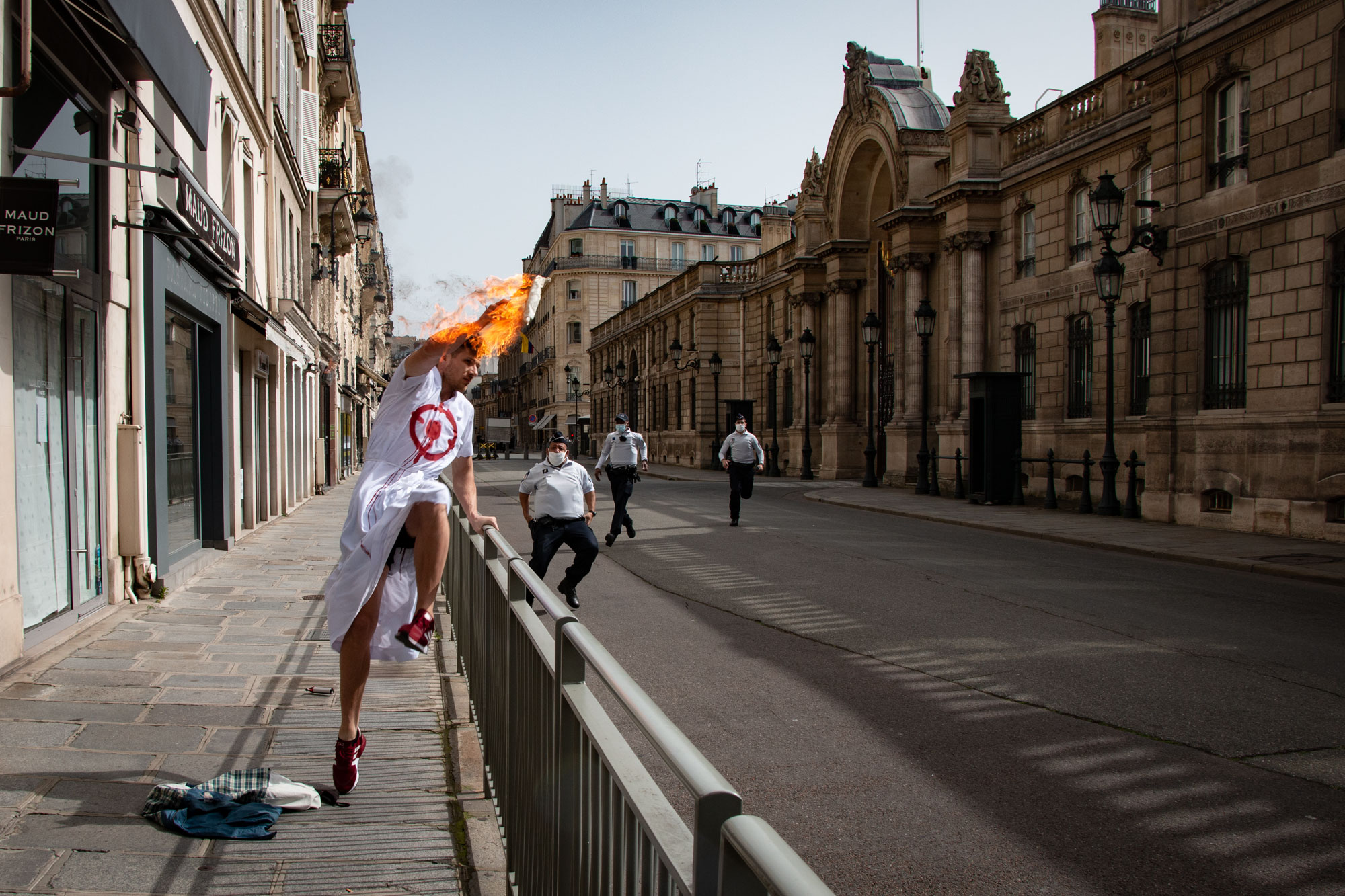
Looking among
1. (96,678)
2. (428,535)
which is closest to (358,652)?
(428,535)

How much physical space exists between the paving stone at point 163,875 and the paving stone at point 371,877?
6 cm

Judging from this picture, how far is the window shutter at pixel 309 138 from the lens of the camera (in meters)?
23.0

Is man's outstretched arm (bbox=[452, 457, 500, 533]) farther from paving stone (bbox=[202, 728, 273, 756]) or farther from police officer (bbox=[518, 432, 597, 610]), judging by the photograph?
police officer (bbox=[518, 432, 597, 610])

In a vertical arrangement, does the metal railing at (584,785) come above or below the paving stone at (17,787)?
above

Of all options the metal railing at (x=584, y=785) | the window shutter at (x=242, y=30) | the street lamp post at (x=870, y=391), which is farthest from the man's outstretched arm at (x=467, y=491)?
the street lamp post at (x=870, y=391)

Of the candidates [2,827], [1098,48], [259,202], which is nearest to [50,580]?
[2,827]

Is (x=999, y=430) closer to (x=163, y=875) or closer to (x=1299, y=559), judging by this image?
(x=1299, y=559)

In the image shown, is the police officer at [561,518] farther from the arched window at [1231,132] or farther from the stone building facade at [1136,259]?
the arched window at [1231,132]

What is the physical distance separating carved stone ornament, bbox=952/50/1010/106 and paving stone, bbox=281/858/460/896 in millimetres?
24450

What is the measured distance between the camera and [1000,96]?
24672mm

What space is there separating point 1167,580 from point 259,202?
45.9 feet

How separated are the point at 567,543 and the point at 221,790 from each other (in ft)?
17.5

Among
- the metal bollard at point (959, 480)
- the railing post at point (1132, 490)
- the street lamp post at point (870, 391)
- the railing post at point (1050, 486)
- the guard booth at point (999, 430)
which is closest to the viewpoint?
the railing post at point (1132, 490)

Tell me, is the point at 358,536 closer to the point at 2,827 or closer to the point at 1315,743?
the point at 2,827
